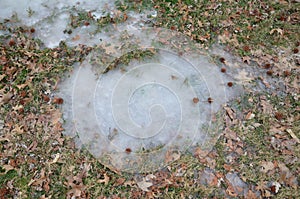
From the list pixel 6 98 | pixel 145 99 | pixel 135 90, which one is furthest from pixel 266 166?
pixel 6 98

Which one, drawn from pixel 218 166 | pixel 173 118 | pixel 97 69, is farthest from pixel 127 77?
pixel 218 166

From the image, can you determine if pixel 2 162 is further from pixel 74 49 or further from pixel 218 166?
Answer: pixel 218 166

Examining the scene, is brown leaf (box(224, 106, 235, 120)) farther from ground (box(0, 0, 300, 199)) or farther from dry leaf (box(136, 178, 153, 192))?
dry leaf (box(136, 178, 153, 192))

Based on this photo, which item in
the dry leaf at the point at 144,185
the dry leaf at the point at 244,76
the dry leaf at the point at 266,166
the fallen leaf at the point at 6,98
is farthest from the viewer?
the dry leaf at the point at 244,76

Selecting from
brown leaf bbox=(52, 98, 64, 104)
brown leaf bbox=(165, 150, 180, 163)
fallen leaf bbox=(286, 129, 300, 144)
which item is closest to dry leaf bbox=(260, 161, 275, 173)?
fallen leaf bbox=(286, 129, 300, 144)

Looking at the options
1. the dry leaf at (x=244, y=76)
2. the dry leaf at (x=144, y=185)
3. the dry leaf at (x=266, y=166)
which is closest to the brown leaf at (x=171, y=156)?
the dry leaf at (x=144, y=185)

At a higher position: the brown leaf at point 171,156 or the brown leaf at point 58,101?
the brown leaf at point 58,101

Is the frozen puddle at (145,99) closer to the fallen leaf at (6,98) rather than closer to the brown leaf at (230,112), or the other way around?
the brown leaf at (230,112)

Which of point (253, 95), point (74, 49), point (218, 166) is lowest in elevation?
point (218, 166)
